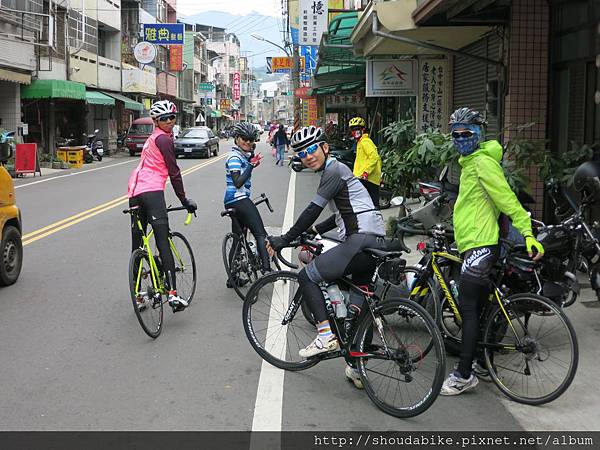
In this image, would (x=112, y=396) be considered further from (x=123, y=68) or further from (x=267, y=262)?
(x=123, y=68)

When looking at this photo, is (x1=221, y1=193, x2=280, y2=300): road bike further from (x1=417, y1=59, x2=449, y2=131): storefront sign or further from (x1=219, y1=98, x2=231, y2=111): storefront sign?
(x1=219, y1=98, x2=231, y2=111): storefront sign

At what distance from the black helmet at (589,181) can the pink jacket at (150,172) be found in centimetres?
369

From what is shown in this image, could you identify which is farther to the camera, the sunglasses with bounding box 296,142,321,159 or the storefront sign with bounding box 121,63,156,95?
the storefront sign with bounding box 121,63,156,95

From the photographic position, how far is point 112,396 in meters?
4.79

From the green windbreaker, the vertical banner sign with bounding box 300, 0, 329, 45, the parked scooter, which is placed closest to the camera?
the green windbreaker

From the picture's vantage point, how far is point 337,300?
4.98m

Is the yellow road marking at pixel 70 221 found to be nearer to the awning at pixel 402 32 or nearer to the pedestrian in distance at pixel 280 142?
the awning at pixel 402 32

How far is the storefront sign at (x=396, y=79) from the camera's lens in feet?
50.5

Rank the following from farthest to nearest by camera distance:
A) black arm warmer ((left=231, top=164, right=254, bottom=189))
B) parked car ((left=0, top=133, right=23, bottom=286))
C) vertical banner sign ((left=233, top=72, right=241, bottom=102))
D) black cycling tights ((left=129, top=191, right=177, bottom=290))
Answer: vertical banner sign ((left=233, top=72, right=241, bottom=102)) < parked car ((left=0, top=133, right=23, bottom=286)) < black arm warmer ((left=231, top=164, right=254, bottom=189)) < black cycling tights ((left=129, top=191, right=177, bottom=290))

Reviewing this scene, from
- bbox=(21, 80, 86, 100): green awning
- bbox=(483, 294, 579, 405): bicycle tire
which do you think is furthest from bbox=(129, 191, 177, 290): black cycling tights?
bbox=(21, 80, 86, 100): green awning

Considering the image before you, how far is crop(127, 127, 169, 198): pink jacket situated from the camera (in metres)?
6.43

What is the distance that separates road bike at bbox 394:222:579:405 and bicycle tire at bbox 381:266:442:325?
126 millimetres

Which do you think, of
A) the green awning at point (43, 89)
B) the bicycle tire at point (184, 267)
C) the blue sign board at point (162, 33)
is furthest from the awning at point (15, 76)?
the bicycle tire at point (184, 267)

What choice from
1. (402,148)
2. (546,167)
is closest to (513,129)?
(546,167)
